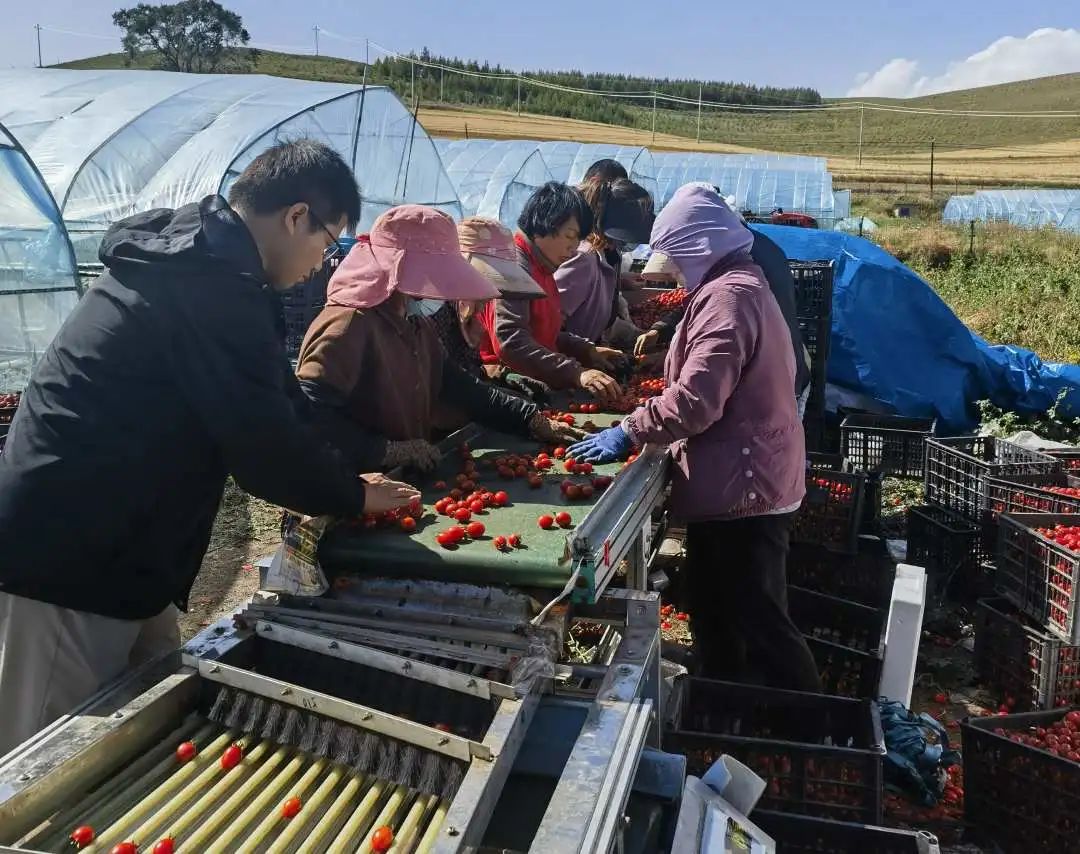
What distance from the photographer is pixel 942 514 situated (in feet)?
18.1

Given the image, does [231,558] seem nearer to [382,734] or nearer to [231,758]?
[231,758]

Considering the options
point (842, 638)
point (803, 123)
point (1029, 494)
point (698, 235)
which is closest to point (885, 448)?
point (1029, 494)

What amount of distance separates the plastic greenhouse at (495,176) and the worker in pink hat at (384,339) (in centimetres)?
1526

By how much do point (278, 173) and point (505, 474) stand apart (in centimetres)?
120

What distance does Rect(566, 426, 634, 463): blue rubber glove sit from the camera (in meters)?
3.13

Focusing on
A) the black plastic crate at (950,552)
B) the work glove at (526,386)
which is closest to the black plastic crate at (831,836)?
the work glove at (526,386)

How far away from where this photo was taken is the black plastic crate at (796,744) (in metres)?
2.88

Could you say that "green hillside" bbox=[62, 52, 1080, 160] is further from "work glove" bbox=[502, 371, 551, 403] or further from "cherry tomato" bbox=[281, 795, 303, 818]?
"cherry tomato" bbox=[281, 795, 303, 818]

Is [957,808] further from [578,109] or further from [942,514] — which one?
[578,109]

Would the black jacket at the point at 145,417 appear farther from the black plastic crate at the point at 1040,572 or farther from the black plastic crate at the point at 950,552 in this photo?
the black plastic crate at the point at 950,552

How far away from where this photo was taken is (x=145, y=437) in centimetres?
212

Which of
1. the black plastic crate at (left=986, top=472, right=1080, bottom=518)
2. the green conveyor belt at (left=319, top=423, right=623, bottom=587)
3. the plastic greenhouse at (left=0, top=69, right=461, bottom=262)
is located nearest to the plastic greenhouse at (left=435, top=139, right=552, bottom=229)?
the plastic greenhouse at (left=0, top=69, right=461, bottom=262)

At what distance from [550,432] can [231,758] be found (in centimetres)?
182

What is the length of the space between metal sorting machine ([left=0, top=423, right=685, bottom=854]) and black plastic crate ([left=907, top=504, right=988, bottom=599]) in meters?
3.49
